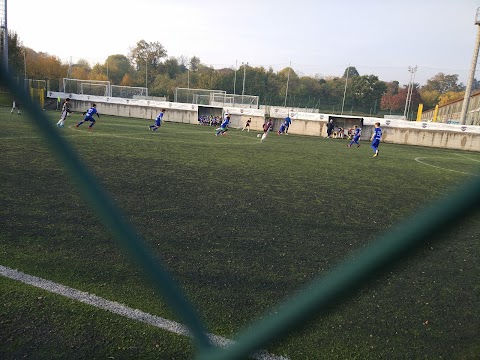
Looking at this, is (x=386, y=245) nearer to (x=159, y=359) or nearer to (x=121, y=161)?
(x=159, y=359)

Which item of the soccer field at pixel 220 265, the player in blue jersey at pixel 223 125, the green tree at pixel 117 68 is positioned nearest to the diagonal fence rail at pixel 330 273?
the soccer field at pixel 220 265

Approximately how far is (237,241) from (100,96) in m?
36.6

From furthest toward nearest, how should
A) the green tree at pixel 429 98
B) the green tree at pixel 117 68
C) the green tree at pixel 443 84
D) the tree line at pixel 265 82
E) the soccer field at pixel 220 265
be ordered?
1. the green tree at pixel 429 98
2. the green tree at pixel 117 68
3. the green tree at pixel 443 84
4. the tree line at pixel 265 82
5. the soccer field at pixel 220 265

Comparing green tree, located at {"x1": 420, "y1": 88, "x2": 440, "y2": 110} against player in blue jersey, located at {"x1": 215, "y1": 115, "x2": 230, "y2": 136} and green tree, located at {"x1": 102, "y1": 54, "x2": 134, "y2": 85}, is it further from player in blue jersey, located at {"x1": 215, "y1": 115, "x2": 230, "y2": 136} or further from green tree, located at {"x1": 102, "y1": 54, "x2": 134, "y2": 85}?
player in blue jersey, located at {"x1": 215, "y1": 115, "x2": 230, "y2": 136}

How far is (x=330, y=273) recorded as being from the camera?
36.7 inches

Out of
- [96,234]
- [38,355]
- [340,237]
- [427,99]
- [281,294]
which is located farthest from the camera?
[427,99]

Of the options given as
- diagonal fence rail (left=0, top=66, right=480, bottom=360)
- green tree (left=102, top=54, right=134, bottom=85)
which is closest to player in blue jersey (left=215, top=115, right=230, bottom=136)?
diagonal fence rail (left=0, top=66, right=480, bottom=360)

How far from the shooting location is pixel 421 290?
3.71 metres

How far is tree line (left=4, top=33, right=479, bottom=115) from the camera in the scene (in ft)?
158

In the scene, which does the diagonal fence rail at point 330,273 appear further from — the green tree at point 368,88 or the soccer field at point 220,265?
the green tree at point 368,88

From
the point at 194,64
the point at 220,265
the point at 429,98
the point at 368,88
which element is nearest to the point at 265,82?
the point at 368,88

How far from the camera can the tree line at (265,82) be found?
48156mm

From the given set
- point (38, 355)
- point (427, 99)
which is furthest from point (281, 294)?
point (427, 99)

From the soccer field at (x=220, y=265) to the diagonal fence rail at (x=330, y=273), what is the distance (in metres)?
0.05
